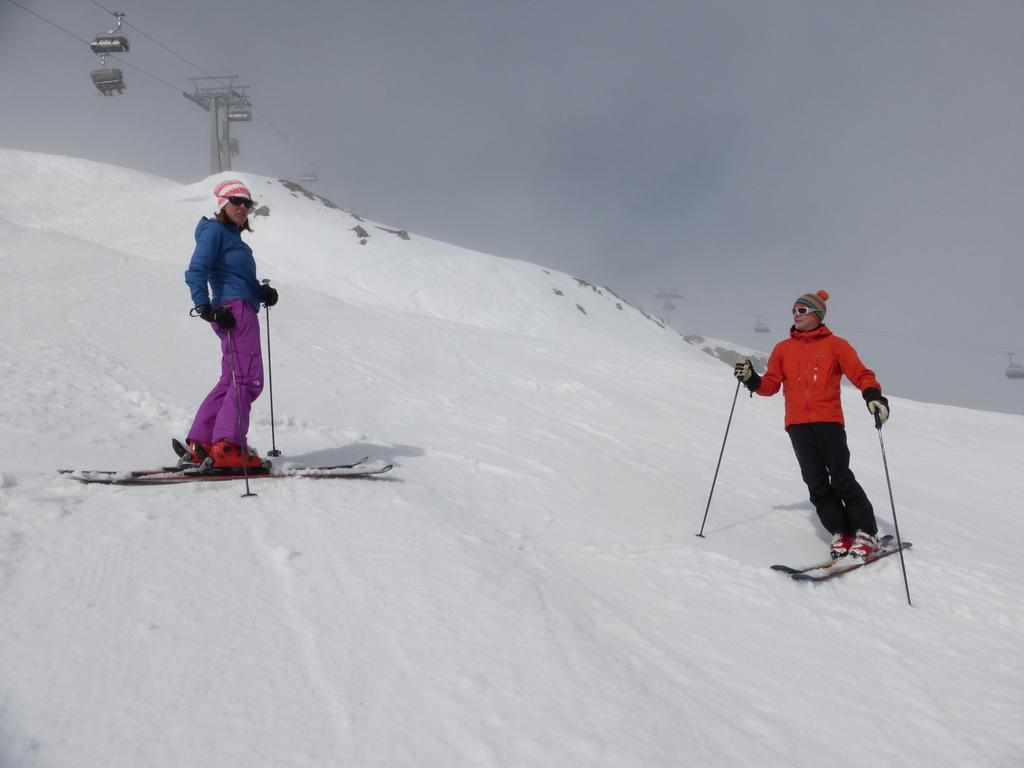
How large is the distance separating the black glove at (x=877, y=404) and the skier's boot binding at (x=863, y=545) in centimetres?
83

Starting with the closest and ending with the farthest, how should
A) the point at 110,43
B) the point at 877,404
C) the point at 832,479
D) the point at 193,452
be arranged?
the point at 193,452 → the point at 877,404 → the point at 832,479 → the point at 110,43

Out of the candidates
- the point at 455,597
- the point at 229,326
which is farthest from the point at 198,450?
the point at 455,597

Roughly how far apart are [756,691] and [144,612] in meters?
2.52

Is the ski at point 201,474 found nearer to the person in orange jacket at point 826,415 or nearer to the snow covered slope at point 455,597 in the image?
the snow covered slope at point 455,597

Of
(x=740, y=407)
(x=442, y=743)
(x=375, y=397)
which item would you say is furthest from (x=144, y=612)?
(x=740, y=407)

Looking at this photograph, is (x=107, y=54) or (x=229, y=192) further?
(x=107, y=54)

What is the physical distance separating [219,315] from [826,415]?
4.51 meters

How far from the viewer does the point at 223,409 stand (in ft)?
13.0

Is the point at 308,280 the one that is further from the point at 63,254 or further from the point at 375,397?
the point at 375,397

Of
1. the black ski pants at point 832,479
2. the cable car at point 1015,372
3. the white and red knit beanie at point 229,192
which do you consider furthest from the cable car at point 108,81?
the cable car at point 1015,372

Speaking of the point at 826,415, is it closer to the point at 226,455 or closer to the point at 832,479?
the point at 832,479

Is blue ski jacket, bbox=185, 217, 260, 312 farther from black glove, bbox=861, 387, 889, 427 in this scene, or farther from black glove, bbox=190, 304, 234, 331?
black glove, bbox=861, 387, 889, 427

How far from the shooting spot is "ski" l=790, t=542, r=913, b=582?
3.46m

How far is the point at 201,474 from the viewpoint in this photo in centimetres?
362
